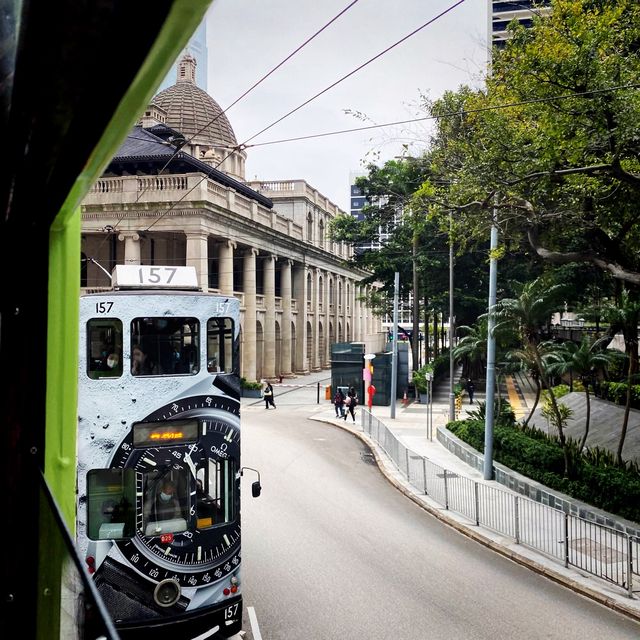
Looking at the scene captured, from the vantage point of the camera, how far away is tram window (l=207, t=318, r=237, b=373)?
838 centimetres

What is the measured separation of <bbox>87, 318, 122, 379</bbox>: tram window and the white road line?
398 centimetres

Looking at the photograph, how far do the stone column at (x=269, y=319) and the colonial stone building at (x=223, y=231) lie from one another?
0.08m

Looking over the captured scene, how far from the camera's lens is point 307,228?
57.8m

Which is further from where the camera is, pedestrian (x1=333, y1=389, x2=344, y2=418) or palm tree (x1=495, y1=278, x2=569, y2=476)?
pedestrian (x1=333, y1=389, x2=344, y2=418)

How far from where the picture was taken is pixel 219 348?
28.0 ft

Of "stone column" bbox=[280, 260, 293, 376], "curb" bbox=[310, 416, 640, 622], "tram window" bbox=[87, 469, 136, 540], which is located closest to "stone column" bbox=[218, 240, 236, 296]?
"stone column" bbox=[280, 260, 293, 376]

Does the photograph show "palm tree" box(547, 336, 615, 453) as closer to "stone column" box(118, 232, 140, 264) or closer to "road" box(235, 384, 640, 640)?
"road" box(235, 384, 640, 640)

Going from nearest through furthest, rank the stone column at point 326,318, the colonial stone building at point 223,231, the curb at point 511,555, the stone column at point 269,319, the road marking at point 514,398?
1. the curb at point 511,555
2. the road marking at point 514,398
3. the colonial stone building at point 223,231
4. the stone column at point 269,319
5. the stone column at point 326,318

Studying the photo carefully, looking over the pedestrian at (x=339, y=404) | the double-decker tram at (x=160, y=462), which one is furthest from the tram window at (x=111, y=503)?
the pedestrian at (x=339, y=404)

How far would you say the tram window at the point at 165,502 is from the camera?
7.89m

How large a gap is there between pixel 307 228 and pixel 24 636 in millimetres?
56145

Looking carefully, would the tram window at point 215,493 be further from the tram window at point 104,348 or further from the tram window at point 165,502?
the tram window at point 104,348

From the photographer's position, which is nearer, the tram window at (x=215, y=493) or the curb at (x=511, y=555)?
the tram window at (x=215, y=493)

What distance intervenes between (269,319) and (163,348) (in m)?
39.0
